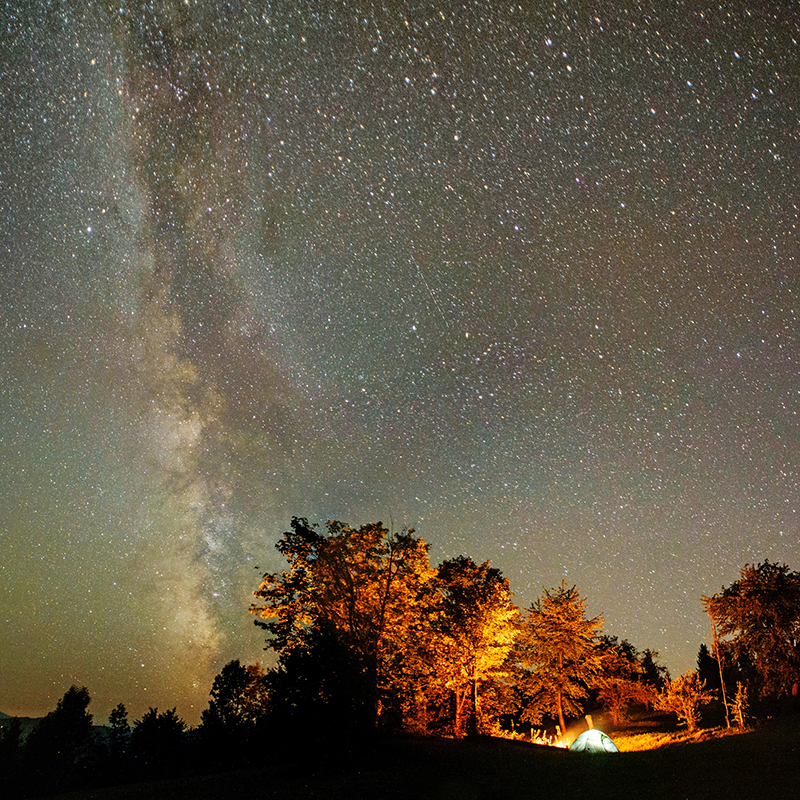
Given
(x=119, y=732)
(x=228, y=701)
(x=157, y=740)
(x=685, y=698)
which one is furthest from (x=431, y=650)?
(x=119, y=732)

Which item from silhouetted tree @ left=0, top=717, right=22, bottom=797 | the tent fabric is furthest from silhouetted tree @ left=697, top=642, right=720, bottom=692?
silhouetted tree @ left=0, top=717, right=22, bottom=797

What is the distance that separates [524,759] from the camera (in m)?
24.8

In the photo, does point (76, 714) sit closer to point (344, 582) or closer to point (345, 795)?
point (344, 582)

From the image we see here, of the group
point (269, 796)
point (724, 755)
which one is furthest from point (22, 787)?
point (724, 755)

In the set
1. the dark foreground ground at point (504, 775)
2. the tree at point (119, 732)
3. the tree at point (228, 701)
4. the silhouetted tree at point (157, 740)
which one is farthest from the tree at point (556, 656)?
the tree at point (119, 732)

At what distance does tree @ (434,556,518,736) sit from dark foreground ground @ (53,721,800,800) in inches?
321

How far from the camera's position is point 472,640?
122 feet

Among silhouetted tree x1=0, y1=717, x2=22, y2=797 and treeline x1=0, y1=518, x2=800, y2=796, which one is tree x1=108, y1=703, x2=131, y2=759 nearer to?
silhouetted tree x1=0, y1=717, x2=22, y2=797

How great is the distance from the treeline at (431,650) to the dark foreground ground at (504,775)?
1.21 metres

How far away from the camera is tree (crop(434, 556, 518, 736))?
35.7m

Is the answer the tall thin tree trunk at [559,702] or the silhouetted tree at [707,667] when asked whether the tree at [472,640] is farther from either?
the silhouetted tree at [707,667]

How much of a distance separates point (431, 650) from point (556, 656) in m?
16.0

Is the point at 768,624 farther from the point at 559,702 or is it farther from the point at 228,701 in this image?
the point at 228,701

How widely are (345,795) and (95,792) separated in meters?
15.9
